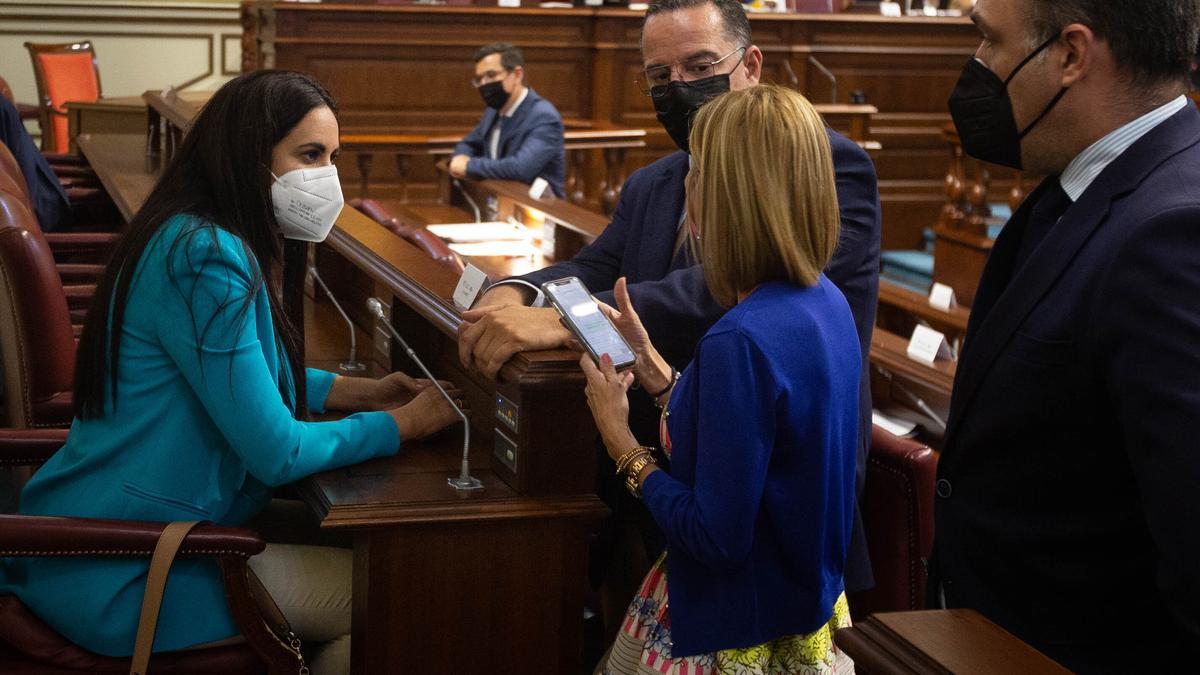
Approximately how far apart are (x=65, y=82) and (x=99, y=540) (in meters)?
8.22

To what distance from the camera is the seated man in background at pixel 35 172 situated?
4.88 meters

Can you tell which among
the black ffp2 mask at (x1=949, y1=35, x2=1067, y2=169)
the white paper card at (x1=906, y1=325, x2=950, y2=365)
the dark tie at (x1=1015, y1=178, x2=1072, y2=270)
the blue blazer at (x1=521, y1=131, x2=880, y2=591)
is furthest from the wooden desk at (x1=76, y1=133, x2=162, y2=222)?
the dark tie at (x1=1015, y1=178, x2=1072, y2=270)

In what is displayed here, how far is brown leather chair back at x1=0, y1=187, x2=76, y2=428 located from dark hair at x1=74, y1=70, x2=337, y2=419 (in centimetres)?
76

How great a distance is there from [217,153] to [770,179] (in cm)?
88

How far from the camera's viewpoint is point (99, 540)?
6.05 feet

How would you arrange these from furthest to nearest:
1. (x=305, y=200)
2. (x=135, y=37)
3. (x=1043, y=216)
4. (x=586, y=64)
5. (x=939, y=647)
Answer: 1. (x=135, y=37)
2. (x=586, y=64)
3. (x=305, y=200)
4. (x=1043, y=216)
5. (x=939, y=647)

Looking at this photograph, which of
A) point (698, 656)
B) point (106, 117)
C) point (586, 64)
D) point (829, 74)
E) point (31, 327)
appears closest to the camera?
point (698, 656)

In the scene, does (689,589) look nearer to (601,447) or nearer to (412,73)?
(601,447)

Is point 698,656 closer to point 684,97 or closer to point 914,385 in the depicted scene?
point 684,97

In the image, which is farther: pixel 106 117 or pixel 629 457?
pixel 106 117

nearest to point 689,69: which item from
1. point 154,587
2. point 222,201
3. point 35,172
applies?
point 222,201

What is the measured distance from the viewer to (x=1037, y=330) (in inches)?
52.1

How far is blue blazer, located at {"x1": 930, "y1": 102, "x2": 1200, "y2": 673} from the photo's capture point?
1.20 metres

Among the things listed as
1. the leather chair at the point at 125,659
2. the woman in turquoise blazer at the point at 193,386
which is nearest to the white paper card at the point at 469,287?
the woman in turquoise blazer at the point at 193,386
